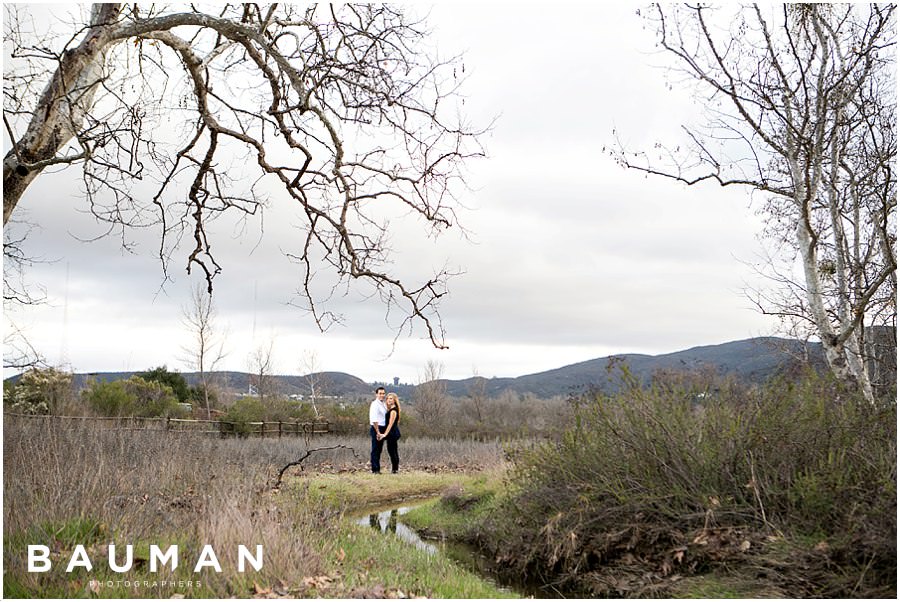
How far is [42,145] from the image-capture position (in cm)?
829

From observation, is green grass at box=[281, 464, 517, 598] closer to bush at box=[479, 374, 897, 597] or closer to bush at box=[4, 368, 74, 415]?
bush at box=[479, 374, 897, 597]

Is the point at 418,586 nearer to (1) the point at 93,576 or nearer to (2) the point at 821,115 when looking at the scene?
(1) the point at 93,576

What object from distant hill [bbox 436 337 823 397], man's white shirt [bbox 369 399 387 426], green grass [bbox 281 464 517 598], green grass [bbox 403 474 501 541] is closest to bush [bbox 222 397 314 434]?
distant hill [bbox 436 337 823 397]

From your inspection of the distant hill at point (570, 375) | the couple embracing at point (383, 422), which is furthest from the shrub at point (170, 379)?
the couple embracing at point (383, 422)

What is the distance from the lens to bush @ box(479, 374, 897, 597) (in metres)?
6.11

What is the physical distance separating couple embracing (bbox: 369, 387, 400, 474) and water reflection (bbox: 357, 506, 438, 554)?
229 cm

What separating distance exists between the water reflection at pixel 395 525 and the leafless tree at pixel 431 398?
53.7 ft

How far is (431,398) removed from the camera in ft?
111

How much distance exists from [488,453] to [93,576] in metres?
13.7

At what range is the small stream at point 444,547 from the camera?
7.62 m

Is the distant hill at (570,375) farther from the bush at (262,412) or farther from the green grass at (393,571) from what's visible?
the bush at (262,412)

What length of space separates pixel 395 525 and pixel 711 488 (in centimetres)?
539

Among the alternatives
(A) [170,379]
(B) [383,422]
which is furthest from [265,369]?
(B) [383,422]

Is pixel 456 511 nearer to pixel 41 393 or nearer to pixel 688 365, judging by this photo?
pixel 688 365
